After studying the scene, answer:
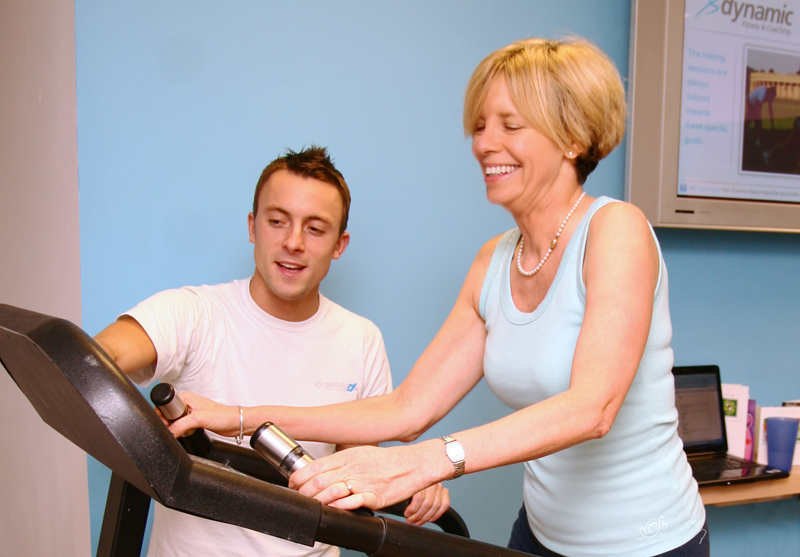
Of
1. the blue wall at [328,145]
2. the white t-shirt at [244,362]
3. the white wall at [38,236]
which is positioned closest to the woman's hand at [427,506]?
the white t-shirt at [244,362]

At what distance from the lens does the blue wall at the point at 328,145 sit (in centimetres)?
163

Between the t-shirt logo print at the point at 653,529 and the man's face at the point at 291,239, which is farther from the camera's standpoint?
the man's face at the point at 291,239

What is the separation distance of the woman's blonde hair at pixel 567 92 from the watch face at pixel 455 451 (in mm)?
602

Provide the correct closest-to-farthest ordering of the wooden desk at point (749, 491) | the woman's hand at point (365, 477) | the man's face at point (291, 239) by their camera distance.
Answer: the woman's hand at point (365, 477) < the man's face at point (291, 239) < the wooden desk at point (749, 491)

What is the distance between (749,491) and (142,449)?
2007 millimetres

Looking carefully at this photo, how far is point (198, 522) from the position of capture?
1375mm

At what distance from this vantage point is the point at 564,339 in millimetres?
1042

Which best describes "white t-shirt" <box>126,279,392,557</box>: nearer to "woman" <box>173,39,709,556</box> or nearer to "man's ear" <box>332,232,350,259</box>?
"man's ear" <box>332,232,350,259</box>

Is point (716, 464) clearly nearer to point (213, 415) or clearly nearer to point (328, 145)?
point (328, 145)

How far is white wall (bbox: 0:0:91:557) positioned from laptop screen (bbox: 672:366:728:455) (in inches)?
71.4

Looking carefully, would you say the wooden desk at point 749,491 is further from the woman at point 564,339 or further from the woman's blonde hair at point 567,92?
the woman's blonde hair at point 567,92

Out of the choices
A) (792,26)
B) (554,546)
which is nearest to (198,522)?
(554,546)

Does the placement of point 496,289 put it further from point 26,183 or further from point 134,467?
point 26,183

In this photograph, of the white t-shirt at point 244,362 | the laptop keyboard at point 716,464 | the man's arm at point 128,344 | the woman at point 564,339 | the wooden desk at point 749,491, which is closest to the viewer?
the woman at point 564,339
